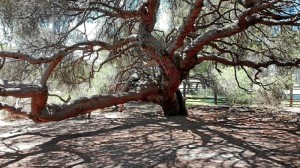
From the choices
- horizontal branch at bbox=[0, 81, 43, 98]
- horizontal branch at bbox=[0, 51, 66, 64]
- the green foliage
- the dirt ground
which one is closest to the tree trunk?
the dirt ground

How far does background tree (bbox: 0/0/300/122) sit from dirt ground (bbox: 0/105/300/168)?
57cm

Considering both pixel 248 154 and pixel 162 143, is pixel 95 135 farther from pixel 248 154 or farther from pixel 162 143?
pixel 248 154

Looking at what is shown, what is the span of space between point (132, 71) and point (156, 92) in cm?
210

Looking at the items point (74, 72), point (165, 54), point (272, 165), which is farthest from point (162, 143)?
point (74, 72)

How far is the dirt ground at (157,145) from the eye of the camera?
4.32m

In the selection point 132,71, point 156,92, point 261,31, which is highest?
point 261,31

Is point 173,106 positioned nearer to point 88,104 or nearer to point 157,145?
point 88,104

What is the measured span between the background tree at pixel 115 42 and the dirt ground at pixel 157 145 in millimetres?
571

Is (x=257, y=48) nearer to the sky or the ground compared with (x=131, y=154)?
nearer to the sky

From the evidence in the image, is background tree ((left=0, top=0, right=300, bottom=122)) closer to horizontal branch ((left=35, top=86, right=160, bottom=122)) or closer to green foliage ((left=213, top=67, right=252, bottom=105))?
horizontal branch ((left=35, top=86, right=160, bottom=122))

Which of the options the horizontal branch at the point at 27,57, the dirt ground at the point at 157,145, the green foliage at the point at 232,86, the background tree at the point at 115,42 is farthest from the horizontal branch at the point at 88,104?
the green foliage at the point at 232,86

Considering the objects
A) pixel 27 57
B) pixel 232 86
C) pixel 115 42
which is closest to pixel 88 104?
pixel 27 57

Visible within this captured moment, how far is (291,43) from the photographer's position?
8.75m

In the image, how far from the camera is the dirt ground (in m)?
4.32
